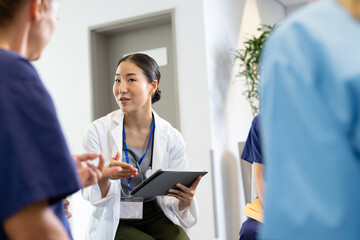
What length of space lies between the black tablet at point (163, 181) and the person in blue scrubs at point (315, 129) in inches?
52.3

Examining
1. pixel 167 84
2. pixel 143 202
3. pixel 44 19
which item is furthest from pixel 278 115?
pixel 167 84

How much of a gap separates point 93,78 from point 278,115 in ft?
13.3

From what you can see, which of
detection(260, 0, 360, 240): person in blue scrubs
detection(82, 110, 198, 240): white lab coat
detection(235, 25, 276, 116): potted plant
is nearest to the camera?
detection(260, 0, 360, 240): person in blue scrubs

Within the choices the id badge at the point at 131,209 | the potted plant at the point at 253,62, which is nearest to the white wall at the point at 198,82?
the potted plant at the point at 253,62

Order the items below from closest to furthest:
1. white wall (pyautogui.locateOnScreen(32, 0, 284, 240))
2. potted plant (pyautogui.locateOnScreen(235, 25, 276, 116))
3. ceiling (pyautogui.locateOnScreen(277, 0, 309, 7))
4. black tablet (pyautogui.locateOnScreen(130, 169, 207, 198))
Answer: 1. black tablet (pyautogui.locateOnScreen(130, 169, 207, 198))
2. white wall (pyautogui.locateOnScreen(32, 0, 284, 240))
3. potted plant (pyautogui.locateOnScreen(235, 25, 276, 116))
4. ceiling (pyautogui.locateOnScreen(277, 0, 309, 7))

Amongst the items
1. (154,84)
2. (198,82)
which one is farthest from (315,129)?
(198,82)

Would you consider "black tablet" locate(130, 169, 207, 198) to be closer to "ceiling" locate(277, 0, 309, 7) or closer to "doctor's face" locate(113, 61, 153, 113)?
"doctor's face" locate(113, 61, 153, 113)

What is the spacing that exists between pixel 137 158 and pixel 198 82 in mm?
1650

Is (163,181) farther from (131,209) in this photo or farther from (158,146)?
(158,146)

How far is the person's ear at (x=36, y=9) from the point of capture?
3.11 feet

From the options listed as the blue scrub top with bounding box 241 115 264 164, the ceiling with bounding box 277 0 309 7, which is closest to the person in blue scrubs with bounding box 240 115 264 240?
the blue scrub top with bounding box 241 115 264 164

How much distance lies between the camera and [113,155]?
247 centimetres

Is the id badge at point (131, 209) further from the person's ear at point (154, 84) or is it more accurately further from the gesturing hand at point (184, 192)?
the person's ear at point (154, 84)

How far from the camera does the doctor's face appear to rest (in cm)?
264
